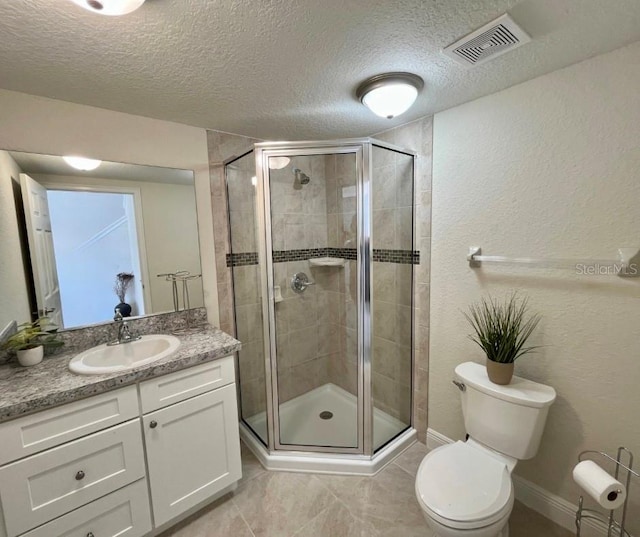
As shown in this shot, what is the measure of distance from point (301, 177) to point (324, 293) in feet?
3.13

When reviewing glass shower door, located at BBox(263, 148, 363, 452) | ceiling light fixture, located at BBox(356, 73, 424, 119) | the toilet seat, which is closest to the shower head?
glass shower door, located at BBox(263, 148, 363, 452)

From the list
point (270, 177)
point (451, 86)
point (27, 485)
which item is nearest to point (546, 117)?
point (451, 86)

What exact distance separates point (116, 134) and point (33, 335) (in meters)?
1.15

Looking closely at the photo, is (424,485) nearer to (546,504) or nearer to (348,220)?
(546,504)

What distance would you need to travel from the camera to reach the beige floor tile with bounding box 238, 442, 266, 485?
6.25 feet

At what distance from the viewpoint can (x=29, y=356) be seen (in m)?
1.44

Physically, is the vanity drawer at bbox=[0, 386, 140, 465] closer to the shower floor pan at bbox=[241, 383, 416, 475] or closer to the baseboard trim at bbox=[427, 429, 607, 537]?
the shower floor pan at bbox=[241, 383, 416, 475]

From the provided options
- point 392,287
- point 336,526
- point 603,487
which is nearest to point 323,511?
point 336,526

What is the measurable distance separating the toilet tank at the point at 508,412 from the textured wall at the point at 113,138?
168 centimetres

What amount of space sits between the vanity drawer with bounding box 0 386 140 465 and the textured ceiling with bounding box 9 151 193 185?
3.92ft

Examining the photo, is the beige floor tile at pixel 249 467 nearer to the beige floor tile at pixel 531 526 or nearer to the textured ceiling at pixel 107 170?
the beige floor tile at pixel 531 526

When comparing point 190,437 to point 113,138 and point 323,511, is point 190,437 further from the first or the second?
point 113,138

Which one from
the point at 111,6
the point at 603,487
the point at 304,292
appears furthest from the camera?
the point at 304,292

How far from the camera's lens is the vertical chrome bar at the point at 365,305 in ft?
6.00
